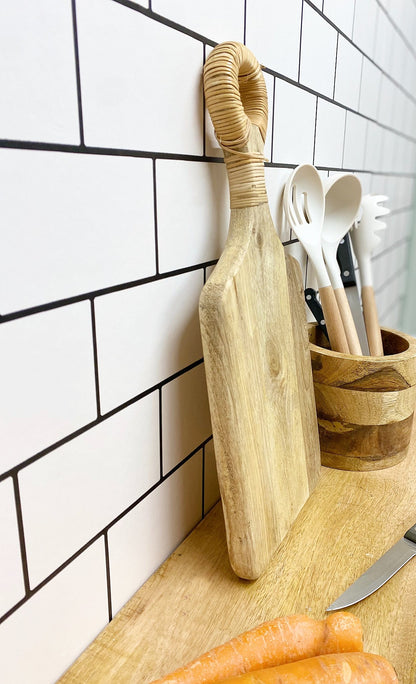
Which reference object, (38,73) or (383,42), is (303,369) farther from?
(383,42)

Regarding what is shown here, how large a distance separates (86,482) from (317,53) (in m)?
0.64

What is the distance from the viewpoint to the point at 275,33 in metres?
0.56

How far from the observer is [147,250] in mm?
400

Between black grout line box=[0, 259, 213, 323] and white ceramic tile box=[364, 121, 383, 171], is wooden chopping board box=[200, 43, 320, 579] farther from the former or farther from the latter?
white ceramic tile box=[364, 121, 383, 171]

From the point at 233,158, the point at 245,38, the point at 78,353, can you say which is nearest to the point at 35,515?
the point at 78,353

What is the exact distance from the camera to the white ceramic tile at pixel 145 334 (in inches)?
14.6

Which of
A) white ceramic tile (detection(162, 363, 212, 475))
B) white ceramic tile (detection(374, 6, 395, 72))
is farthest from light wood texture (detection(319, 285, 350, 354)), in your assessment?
white ceramic tile (detection(374, 6, 395, 72))

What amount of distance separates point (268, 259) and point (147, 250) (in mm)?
143

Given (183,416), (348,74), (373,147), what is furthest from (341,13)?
(183,416)

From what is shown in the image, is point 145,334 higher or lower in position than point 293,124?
lower

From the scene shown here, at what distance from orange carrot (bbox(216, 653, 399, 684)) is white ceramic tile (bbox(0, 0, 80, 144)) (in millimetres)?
380

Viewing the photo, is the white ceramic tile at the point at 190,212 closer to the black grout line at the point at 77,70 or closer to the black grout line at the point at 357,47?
the black grout line at the point at 77,70

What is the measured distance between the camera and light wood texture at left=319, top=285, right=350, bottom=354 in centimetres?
65

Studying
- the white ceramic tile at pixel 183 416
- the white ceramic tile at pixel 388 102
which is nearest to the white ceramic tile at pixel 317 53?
the white ceramic tile at pixel 388 102
